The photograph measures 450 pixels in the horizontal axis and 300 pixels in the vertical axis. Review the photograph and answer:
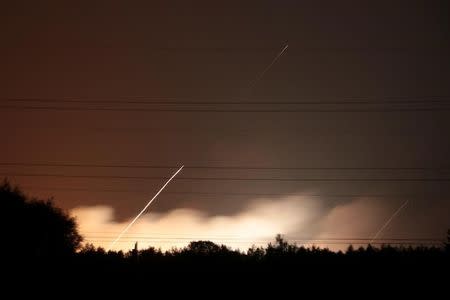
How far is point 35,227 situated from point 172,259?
44.8ft

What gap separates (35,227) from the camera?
44.1 m

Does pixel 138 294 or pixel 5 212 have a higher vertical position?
pixel 5 212

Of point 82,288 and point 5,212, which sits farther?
point 5,212

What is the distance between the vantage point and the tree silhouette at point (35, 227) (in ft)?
130

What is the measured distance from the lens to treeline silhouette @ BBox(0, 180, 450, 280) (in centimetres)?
3597

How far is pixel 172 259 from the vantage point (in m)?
41.3

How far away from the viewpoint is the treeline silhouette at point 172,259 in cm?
3597

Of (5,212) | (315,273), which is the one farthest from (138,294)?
(5,212)

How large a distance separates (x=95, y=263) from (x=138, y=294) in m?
6.44

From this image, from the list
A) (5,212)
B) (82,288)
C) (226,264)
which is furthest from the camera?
(5,212)

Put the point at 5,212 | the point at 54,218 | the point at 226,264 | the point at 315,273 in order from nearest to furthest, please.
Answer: the point at 315,273 → the point at 226,264 → the point at 5,212 → the point at 54,218

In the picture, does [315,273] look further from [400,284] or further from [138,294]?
[138,294]

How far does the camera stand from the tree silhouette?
130 feet

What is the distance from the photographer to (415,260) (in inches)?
1490
